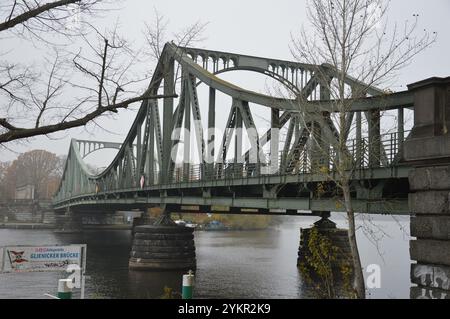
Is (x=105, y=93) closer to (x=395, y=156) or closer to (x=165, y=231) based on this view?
(x=395, y=156)

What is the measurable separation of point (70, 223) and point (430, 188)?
327ft

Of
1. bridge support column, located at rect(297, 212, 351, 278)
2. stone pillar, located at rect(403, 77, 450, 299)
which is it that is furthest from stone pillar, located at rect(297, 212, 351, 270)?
stone pillar, located at rect(403, 77, 450, 299)

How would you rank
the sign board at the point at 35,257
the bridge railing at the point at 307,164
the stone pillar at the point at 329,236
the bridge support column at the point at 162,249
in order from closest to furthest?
the sign board at the point at 35,257
the bridge railing at the point at 307,164
the bridge support column at the point at 162,249
the stone pillar at the point at 329,236

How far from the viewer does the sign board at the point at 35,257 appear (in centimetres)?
1083

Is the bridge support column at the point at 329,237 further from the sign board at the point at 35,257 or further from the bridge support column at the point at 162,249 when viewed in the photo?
the sign board at the point at 35,257

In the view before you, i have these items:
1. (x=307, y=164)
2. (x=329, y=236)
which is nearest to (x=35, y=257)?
(x=307, y=164)

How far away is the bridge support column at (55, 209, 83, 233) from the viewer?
9903 cm

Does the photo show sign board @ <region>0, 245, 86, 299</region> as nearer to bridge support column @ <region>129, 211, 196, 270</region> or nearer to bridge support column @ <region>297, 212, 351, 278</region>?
bridge support column @ <region>129, 211, 196, 270</region>

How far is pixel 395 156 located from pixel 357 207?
91.8 inches

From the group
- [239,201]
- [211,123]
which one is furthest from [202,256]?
[239,201]

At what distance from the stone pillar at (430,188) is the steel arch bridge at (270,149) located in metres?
3.73

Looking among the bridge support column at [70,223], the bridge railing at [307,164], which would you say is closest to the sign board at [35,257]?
the bridge railing at [307,164]

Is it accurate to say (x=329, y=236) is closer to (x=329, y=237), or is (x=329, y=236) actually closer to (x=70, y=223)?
(x=329, y=237)
